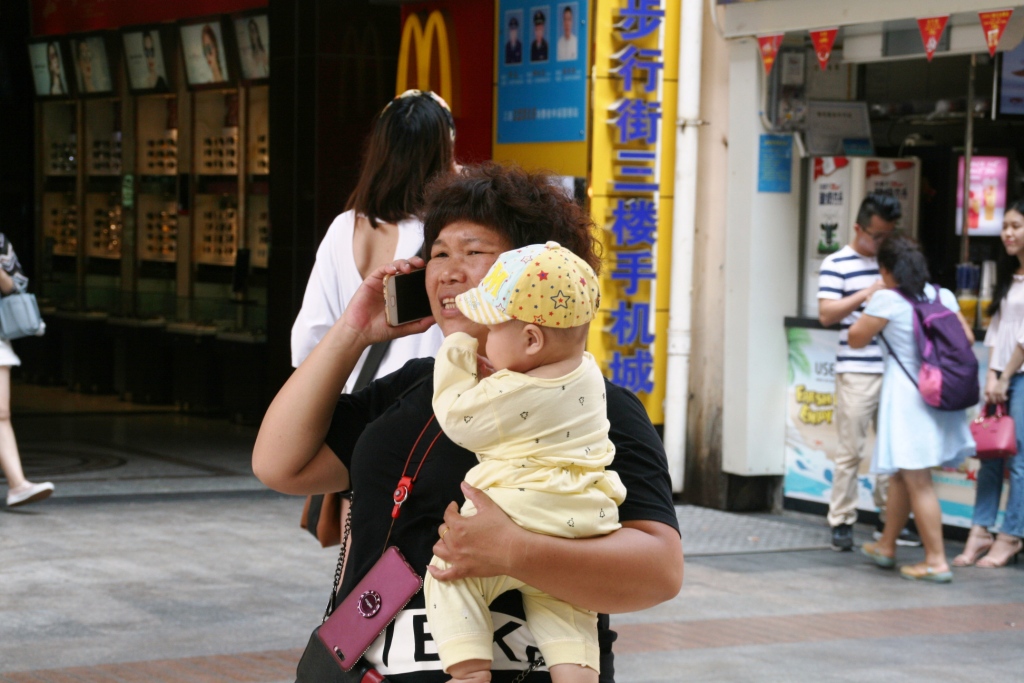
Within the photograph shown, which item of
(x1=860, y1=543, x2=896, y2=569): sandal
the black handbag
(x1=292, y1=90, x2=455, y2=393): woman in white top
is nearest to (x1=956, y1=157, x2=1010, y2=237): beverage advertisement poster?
(x1=860, y1=543, x2=896, y2=569): sandal

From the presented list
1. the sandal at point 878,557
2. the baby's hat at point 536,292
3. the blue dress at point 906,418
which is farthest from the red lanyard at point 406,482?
the sandal at point 878,557

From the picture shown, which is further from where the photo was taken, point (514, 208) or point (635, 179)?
point (635, 179)

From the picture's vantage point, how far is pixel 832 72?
954 centimetres

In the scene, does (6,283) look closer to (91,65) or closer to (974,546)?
(974,546)

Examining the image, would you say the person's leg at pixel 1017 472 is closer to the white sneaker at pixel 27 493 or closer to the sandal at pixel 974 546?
the sandal at pixel 974 546

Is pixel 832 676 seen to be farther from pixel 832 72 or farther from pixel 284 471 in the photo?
pixel 832 72

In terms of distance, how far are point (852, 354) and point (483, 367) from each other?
6.09 meters

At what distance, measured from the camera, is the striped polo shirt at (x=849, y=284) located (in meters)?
8.11

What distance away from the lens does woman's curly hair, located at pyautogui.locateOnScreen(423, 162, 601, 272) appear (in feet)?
8.26

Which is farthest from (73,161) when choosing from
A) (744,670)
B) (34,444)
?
(744,670)

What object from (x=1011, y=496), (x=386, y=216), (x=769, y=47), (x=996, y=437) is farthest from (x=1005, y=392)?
(x=386, y=216)

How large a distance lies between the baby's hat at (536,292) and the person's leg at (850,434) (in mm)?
6119

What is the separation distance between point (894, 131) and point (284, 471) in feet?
29.6

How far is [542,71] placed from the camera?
937cm
